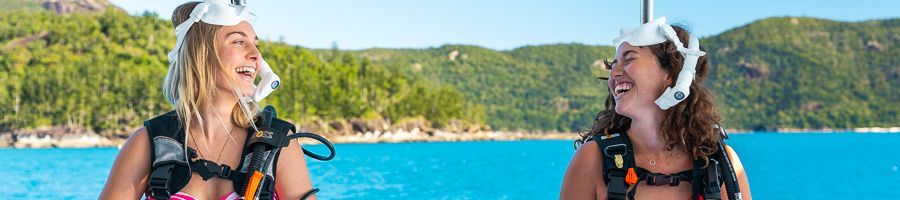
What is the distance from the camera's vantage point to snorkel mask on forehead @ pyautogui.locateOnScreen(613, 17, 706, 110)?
10.3ft

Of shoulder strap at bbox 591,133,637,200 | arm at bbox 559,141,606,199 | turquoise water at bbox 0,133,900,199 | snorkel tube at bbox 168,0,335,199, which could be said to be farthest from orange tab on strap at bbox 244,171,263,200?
turquoise water at bbox 0,133,900,199

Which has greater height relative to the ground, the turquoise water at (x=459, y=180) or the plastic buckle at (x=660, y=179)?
the plastic buckle at (x=660, y=179)

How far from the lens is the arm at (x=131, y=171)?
3.00m

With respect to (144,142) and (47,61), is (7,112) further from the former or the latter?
(144,142)

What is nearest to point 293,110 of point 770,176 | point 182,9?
point 770,176

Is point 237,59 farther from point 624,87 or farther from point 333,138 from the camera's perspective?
point 333,138

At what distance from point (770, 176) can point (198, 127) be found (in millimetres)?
77787

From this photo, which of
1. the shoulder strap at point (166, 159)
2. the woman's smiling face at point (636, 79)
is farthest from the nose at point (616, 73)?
the shoulder strap at point (166, 159)

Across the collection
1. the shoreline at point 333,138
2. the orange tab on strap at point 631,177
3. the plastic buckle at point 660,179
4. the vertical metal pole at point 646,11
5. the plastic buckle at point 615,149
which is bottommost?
the shoreline at point 333,138

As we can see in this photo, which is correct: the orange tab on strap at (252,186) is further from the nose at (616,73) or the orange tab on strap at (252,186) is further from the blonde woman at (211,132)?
the nose at (616,73)

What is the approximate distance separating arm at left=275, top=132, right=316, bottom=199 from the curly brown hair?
39.5 inches

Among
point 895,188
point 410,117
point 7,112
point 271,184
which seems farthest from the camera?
point 410,117

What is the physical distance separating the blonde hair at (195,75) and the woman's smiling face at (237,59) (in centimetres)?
2

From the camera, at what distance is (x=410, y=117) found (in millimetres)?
150125
